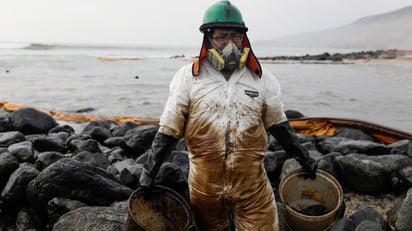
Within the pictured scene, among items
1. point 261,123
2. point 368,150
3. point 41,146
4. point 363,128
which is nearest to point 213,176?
point 261,123

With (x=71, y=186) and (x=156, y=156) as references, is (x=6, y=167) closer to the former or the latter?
(x=71, y=186)

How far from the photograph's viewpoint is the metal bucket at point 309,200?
134 inches

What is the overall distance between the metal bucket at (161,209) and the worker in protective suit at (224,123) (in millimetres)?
152

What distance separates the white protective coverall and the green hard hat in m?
0.31

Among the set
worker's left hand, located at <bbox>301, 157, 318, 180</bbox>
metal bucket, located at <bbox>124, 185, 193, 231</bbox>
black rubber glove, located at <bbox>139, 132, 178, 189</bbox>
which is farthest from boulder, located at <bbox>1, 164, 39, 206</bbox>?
worker's left hand, located at <bbox>301, 157, 318, 180</bbox>

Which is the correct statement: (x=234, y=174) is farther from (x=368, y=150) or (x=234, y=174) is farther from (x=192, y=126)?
(x=368, y=150)

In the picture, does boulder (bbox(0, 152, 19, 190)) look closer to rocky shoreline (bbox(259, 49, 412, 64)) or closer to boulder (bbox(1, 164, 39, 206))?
boulder (bbox(1, 164, 39, 206))

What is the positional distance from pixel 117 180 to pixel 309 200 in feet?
7.82

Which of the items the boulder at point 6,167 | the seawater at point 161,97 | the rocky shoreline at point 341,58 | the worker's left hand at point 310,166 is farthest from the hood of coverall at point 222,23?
the rocky shoreline at point 341,58

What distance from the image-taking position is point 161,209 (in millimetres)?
3094

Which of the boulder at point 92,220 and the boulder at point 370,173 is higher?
the boulder at point 92,220

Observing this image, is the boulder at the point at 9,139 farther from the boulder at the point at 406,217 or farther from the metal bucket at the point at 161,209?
the boulder at the point at 406,217

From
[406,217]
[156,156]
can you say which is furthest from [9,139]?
[406,217]

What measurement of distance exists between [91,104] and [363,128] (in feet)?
31.2
